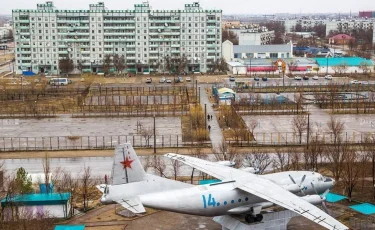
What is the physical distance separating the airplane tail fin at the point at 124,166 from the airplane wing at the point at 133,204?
4.59 feet

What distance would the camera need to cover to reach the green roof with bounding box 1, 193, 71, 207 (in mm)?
32316

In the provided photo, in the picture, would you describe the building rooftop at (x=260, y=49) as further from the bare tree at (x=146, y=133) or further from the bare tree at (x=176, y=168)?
the bare tree at (x=176, y=168)

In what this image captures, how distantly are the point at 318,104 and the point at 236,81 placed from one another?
2864 cm

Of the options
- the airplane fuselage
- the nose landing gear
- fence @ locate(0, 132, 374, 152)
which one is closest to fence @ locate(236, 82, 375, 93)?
fence @ locate(0, 132, 374, 152)

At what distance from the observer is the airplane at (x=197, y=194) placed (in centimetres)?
2812

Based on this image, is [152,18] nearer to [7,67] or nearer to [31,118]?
[7,67]

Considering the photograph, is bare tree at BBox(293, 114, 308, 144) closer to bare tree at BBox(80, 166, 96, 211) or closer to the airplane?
the airplane

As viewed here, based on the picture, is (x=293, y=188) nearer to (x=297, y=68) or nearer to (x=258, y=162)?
(x=258, y=162)

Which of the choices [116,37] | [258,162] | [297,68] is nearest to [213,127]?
→ [258,162]

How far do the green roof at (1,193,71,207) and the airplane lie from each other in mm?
5602

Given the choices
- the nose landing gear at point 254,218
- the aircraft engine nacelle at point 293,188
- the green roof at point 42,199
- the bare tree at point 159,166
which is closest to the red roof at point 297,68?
the bare tree at point 159,166

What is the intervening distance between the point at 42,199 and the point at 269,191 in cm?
1456

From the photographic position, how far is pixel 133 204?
27719 millimetres

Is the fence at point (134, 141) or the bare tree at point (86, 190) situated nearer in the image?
the bare tree at point (86, 190)
